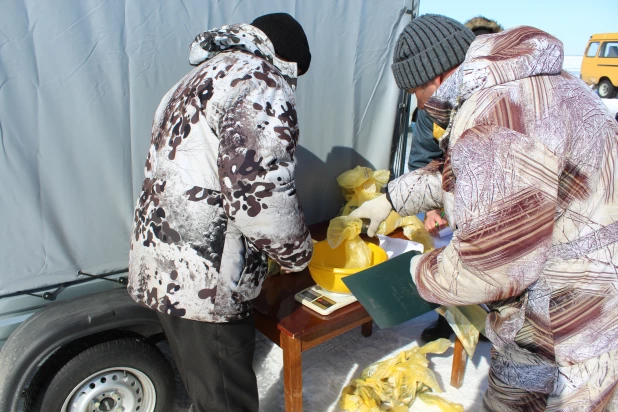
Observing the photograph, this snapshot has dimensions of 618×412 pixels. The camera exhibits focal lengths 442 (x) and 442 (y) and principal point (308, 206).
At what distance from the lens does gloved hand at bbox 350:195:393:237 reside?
6.79ft

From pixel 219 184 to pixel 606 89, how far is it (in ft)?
55.5

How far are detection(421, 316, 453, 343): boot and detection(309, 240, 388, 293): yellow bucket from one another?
3.22 ft

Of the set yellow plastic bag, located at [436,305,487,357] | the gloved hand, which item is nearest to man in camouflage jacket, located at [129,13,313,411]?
the gloved hand

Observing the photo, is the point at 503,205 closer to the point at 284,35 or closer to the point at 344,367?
the point at 284,35

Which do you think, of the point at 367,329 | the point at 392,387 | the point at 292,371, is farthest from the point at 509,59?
the point at 367,329

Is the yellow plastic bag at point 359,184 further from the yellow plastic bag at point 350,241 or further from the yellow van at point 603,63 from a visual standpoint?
the yellow van at point 603,63

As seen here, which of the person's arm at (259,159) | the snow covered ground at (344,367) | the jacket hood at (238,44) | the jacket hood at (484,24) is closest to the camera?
the person's arm at (259,159)

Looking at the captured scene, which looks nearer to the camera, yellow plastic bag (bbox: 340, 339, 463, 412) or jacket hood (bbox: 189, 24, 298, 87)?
jacket hood (bbox: 189, 24, 298, 87)

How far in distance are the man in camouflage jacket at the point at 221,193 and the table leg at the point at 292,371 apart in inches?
11.4

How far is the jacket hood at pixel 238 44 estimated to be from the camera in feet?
4.49

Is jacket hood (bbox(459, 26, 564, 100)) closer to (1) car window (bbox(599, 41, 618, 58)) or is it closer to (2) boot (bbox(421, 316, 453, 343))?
(2) boot (bbox(421, 316, 453, 343))

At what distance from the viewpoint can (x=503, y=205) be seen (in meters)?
0.93

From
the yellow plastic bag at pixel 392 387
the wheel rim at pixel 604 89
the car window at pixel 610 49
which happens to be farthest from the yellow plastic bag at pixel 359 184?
the car window at pixel 610 49

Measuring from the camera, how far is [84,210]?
6.16 feet
